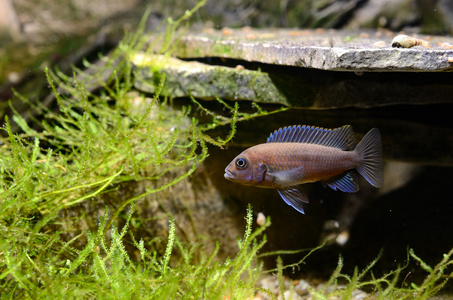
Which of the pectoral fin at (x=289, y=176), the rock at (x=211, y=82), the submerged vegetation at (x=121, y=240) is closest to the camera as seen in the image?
the pectoral fin at (x=289, y=176)

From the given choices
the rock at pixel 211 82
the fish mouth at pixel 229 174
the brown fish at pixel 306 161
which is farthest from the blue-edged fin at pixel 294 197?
the rock at pixel 211 82

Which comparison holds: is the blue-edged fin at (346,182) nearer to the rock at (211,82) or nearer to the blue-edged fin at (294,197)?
the blue-edged fin at (294,197)

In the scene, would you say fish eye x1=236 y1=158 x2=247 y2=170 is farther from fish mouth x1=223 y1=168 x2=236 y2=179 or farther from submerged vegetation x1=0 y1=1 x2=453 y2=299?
submerged vegetation x1=0 y1=1 x2=453 y2=299

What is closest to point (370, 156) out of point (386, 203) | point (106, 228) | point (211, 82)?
point (386, 203)

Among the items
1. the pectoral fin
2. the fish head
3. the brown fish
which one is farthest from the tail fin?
the fish head

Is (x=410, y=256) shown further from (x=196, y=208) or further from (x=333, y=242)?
(x=196, y=208)

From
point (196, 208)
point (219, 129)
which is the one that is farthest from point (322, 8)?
point (196, 208)

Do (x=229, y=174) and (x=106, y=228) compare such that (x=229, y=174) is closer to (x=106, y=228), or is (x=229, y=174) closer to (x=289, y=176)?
(x=289, y=176)
